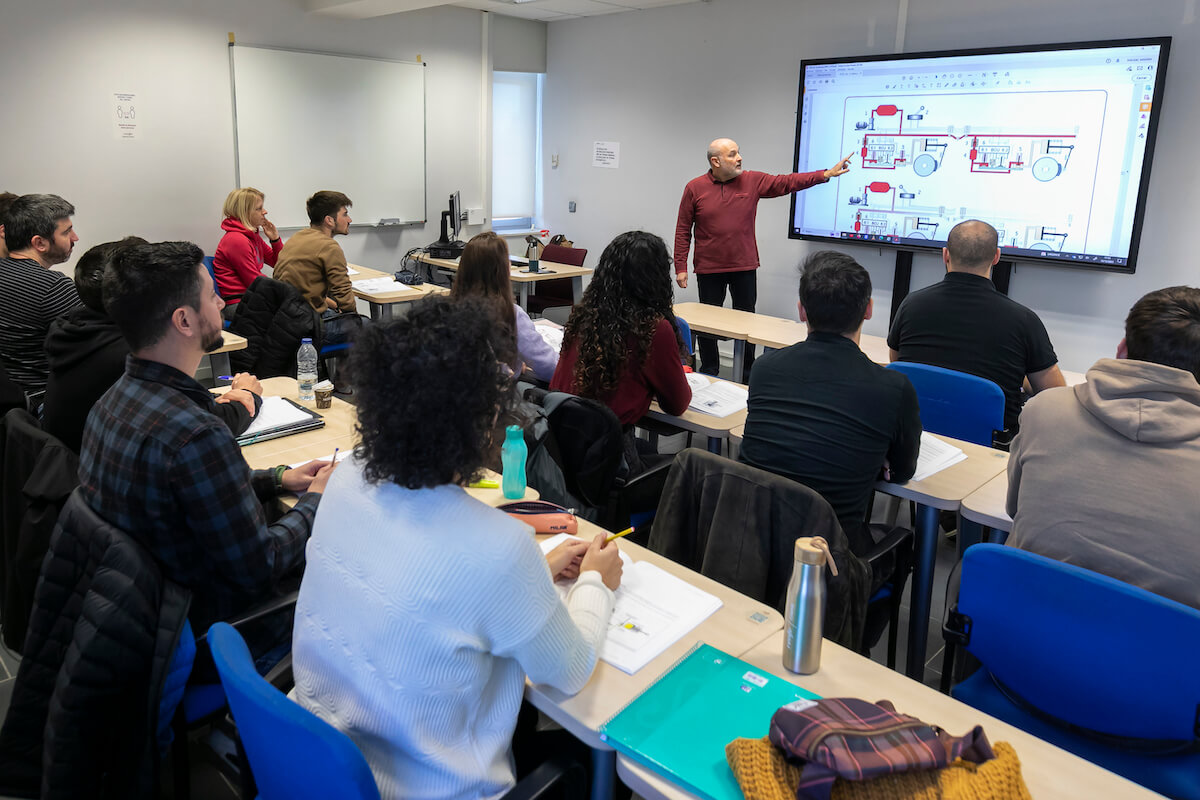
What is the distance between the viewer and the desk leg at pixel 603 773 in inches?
54.7

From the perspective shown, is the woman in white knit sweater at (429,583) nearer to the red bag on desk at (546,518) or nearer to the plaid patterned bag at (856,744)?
the plaid patterned bag at (856,744)

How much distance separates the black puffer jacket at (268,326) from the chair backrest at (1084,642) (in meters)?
3.43

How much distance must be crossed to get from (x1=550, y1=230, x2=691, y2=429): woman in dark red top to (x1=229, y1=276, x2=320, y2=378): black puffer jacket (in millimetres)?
1896

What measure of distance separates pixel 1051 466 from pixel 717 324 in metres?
3.03

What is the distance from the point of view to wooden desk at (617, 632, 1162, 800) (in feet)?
3.83

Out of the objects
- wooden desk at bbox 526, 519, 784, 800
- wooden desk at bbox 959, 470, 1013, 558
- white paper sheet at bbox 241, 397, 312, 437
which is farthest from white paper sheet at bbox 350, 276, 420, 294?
wooden desk at bbox 526, 519, 784, 800

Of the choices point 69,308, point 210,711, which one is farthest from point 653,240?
point 69,308

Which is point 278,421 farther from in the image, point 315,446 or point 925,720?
point 925,720

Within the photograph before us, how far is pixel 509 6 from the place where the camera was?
23.5 feet

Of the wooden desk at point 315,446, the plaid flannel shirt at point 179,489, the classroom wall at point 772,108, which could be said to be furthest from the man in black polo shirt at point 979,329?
the plaid flannel shirt at point 179,489

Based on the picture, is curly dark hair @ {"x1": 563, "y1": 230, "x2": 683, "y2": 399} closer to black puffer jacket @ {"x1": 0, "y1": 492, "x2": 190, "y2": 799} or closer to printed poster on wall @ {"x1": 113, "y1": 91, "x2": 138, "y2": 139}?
black puffer jacket @ {"x1": 0, "y1": 492, "x2": 190, "y2": 799}

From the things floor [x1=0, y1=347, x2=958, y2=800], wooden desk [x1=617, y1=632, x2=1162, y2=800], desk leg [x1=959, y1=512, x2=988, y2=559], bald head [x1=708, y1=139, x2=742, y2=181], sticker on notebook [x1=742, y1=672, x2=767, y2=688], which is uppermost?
bald head [x1=708, y1=139, x2=742, y2=181]

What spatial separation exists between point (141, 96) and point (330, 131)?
138 centimetres

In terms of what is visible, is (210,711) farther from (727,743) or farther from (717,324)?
(717,324)
